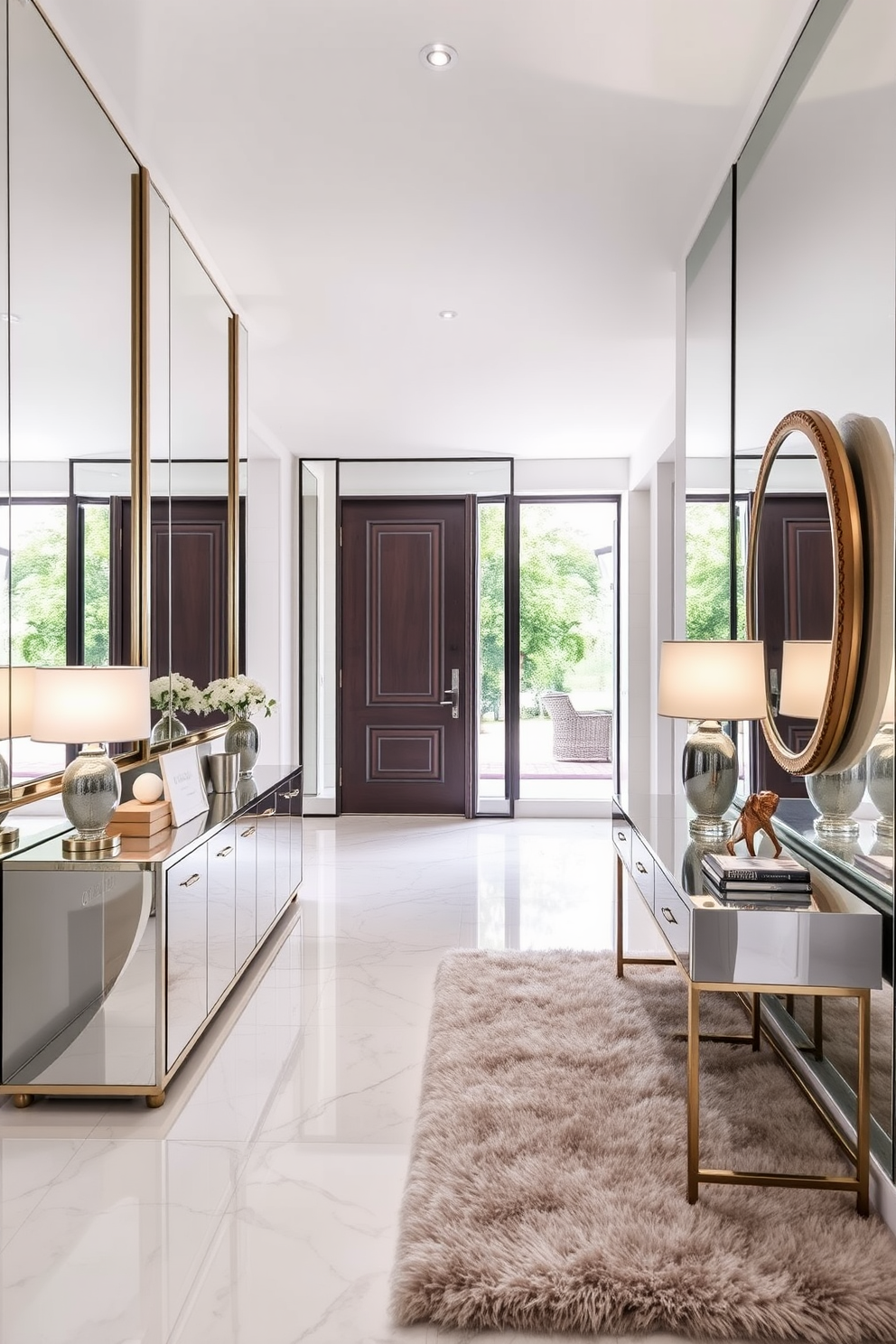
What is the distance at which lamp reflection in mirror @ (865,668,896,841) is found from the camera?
5.71 ft

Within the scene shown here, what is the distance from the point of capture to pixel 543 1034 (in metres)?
2.62

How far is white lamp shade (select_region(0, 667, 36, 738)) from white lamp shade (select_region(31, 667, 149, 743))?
0.02 meters

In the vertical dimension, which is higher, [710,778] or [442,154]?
[442,154]

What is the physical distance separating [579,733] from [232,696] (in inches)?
178

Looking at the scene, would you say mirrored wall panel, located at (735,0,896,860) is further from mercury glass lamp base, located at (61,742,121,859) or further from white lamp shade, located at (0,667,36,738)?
white lamp shade, located at (0,667,36,738)

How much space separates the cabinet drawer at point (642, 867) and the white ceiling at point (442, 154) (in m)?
2.14

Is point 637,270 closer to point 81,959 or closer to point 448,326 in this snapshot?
point 448,326

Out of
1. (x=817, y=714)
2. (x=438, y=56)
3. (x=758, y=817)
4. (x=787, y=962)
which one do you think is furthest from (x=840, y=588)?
(x=438, y=56)

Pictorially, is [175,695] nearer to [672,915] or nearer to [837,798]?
[672,915]

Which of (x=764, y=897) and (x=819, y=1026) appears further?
(x=819, y=1026)

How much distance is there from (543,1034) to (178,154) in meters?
2.95

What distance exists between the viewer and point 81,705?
85.5 inches

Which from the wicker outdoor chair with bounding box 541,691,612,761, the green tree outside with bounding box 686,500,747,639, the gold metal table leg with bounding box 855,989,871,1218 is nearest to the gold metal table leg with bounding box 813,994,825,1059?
the gold metal table leg with bounding box 855,989,871,1218

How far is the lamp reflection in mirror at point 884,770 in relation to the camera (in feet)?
5.71
